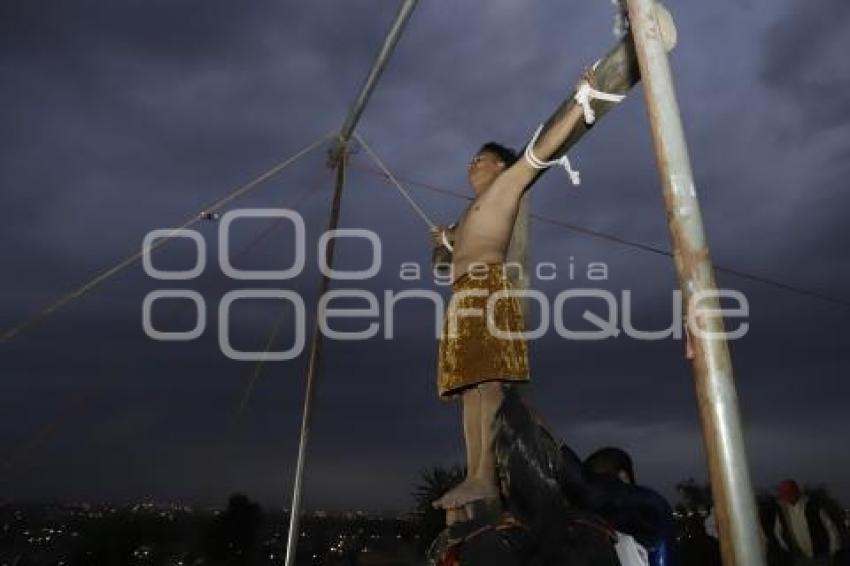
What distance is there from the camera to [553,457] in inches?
114

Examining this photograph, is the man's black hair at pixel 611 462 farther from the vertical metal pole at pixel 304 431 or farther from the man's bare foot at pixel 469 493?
the vertical metal pole at pixel 304 431

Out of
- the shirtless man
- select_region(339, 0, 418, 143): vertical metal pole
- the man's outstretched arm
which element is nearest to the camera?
the man's outstretched arm

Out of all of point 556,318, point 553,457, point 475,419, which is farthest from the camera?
point 556,318

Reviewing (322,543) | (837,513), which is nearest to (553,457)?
(837,513)

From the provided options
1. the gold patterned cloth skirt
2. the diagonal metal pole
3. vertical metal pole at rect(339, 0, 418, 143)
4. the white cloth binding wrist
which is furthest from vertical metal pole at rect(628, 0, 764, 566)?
the diagonal metal pole

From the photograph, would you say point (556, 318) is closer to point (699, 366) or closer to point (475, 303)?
point (475, 303)

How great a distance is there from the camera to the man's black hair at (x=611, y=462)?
4.59m

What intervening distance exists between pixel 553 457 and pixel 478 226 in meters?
1.45

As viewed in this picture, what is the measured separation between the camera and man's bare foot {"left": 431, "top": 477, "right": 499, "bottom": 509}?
3117mm

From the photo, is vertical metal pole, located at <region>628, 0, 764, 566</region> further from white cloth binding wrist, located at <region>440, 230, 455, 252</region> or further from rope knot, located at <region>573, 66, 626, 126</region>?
white cloth binding wrist, located at <region>440, 230, 455, 252</region>

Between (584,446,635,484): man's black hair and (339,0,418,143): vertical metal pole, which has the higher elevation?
(339,0,418,143): vertical metal pole

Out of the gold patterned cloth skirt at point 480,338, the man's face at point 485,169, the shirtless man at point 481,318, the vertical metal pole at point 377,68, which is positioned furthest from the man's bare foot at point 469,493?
the vertical metal pole at point 377,68

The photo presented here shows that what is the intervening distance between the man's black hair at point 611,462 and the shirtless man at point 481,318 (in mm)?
1646

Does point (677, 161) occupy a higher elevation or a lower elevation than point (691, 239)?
higher
